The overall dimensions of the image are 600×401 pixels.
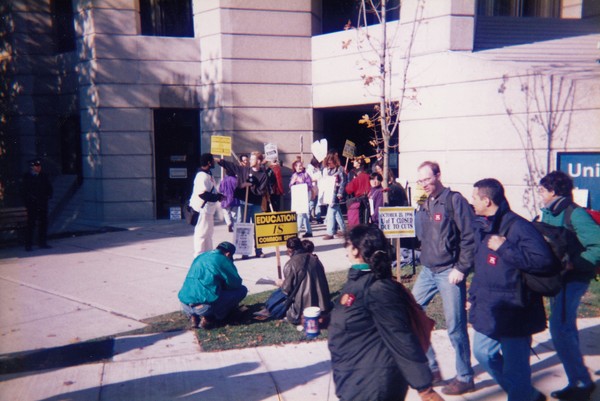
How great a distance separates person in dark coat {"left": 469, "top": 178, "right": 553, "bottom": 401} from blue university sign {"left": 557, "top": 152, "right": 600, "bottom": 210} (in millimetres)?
6542

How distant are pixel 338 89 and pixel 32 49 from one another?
10.1 metres

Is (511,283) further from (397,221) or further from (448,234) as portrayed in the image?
(397,221)

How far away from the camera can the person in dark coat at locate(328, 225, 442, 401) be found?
281 cm

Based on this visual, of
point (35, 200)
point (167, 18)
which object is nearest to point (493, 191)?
point (35, 200)

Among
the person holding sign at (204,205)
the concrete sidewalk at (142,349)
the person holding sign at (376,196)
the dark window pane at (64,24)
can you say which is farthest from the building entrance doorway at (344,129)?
the dark window pane at (64,24)

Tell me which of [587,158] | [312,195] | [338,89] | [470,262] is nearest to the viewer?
[470,262]

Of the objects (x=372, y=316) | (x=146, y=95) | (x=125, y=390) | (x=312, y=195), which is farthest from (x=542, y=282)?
(x=146, y=95)

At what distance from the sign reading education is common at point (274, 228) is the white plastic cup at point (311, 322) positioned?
178cm

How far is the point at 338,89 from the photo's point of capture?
14.5 metres

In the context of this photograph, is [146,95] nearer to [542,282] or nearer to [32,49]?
[32,49]

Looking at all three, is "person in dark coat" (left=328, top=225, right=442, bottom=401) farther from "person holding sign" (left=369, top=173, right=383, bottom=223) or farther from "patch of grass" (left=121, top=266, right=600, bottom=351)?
"person holding sign" (left=369, top=173, right=383, bottom=223)

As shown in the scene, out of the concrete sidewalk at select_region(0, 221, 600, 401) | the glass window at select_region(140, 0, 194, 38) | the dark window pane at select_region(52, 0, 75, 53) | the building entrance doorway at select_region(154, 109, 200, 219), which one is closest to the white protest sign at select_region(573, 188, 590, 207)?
the concrete sidewalk at select_region(0, 221, 600, 401)

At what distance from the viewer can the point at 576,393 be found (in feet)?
14.4

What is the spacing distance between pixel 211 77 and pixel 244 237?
7171 millimetres
